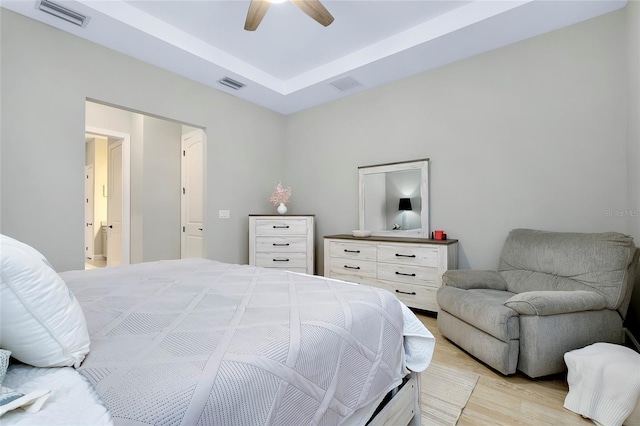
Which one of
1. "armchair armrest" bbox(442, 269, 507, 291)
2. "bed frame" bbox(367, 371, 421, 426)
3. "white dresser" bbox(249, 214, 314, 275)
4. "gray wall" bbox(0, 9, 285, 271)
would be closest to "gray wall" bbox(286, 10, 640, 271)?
"armchair armrest" bbox(442, 269, 507, 291)

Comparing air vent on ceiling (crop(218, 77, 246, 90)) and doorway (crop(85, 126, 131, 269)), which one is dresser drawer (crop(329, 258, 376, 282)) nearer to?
air vent on ceiling (crop(218, 77, 246, 90))

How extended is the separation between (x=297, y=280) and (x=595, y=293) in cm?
200

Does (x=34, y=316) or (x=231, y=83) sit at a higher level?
(x=231, y=83)

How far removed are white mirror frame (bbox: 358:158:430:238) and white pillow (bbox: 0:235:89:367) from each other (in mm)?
3332

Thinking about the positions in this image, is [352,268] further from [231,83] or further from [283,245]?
[231,83]

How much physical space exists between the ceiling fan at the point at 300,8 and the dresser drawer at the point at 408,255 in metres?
2.27

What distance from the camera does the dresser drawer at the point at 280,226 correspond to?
407 centimetres

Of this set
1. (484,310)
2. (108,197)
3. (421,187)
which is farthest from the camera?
(108,197)

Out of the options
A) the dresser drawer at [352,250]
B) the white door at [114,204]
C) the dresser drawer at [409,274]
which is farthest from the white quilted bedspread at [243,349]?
the white door at [114,204]

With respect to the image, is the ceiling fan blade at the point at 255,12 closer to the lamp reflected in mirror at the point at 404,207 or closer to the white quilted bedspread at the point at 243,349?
the white quilted bedspread at the point at 243,349

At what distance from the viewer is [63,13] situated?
8.36 ft

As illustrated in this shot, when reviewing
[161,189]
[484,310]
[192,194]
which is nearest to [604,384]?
[484,310]

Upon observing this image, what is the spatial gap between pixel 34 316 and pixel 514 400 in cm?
224

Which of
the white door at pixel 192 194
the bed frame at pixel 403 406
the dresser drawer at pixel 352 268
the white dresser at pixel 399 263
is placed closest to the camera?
the bed frame at pixel 403 406
